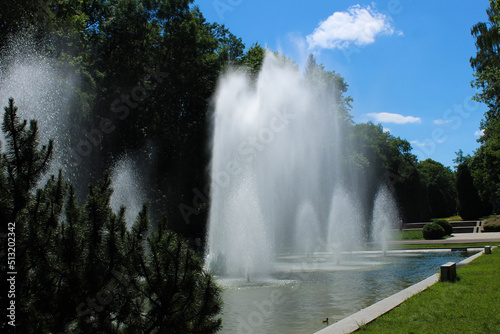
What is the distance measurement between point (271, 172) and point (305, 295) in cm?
1365

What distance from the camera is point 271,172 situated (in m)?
23.2

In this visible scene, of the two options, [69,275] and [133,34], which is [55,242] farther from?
[133,34]

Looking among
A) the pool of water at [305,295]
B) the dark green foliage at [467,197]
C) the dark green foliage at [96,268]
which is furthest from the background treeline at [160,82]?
the dark green foliage at [467,197]

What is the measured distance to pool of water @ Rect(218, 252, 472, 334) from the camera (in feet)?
24.0

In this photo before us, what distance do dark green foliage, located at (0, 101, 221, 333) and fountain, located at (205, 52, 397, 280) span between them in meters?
7.62

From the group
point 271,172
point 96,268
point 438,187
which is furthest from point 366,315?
point 438,187

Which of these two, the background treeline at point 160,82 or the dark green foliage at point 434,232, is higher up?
the background treeline at point 160,82

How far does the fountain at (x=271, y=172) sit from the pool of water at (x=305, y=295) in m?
1.29

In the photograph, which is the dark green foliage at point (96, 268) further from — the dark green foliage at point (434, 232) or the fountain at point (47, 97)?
the dark green foliage at point (434, 232)

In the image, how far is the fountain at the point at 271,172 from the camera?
15.0m

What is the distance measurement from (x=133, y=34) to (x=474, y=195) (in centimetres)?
4806

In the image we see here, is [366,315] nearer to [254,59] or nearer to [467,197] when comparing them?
[254,59]

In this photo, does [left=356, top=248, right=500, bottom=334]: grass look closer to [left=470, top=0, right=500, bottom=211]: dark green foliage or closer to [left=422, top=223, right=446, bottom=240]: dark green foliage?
[left=470, top=0, right=500, bottom=211]: dark green foliage

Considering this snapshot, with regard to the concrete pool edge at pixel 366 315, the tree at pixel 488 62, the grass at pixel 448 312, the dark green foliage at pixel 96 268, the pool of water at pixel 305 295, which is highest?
the tree at pixel 488 62
